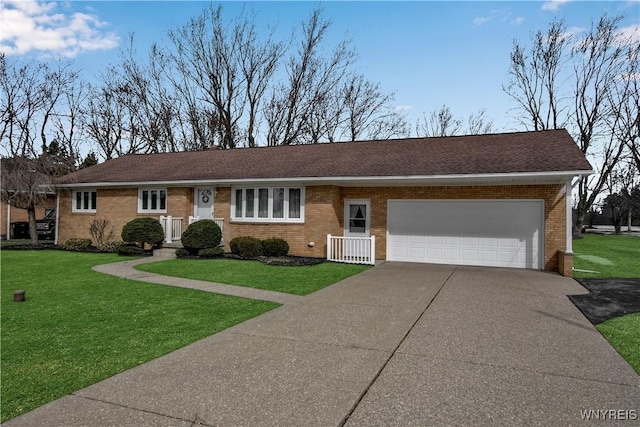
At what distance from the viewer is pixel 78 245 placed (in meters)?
16.4

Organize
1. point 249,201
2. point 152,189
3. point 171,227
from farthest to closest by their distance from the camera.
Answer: point 152,189 → point 171,227 → point 249,201

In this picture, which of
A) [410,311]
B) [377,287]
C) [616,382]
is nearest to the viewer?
[616,382]

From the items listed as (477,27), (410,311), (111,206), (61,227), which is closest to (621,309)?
(410,311)

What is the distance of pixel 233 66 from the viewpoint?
105ft

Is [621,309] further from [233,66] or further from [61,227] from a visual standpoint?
[233,66]

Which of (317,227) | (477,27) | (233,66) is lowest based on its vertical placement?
(317,227)

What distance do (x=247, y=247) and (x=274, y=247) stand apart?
0.93m

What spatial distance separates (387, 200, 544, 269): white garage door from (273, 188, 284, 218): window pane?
392cm

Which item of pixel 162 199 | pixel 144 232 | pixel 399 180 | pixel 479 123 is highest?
pixel 479 123

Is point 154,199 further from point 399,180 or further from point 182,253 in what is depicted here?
point 399,180

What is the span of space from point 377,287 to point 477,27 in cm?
829

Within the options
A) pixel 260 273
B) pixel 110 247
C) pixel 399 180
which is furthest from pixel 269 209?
pixel 110 247

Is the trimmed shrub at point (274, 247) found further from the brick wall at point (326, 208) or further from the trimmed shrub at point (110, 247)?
the trimmed shrub at point (110, 247)

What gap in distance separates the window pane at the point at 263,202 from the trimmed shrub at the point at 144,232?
3.79 meters
